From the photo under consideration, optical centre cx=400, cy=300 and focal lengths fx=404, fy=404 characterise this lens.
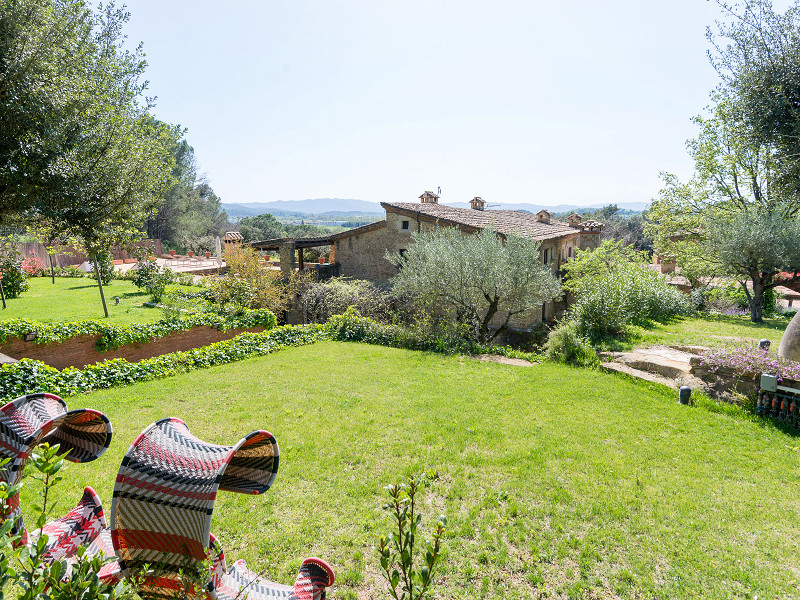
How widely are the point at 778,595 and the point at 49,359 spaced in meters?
12.7

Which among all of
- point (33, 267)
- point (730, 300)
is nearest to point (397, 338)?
point (730, 300)

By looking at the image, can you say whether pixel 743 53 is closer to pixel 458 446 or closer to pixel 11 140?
pixel 458 446

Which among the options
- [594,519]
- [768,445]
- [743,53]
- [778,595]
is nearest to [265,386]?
[594,519]

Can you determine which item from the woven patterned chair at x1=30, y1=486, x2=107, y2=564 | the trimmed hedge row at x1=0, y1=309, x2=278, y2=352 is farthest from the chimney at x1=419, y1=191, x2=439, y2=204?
the woven patterned chair at x1=30, y1=486, x2=107, y2=564

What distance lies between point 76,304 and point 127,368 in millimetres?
9489

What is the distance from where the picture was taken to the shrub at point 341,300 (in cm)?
1571

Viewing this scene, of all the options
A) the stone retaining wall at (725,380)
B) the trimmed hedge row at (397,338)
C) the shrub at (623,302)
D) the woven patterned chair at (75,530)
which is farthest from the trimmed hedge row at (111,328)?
the stone retaining wall at (725,380)

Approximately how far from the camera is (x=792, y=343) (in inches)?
272

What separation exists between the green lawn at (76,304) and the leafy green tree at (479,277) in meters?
8.97

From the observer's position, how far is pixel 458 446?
5.93 metres

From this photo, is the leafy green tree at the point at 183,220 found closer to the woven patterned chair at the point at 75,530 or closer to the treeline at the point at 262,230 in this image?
the treeline at the point at 262,230

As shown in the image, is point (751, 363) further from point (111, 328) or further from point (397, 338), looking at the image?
point (111, 328)

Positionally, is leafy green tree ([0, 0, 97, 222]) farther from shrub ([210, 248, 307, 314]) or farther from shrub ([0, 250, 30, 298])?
shrub ([0, 250, 30, 298])

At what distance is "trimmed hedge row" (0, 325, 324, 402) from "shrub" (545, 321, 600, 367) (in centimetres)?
766
